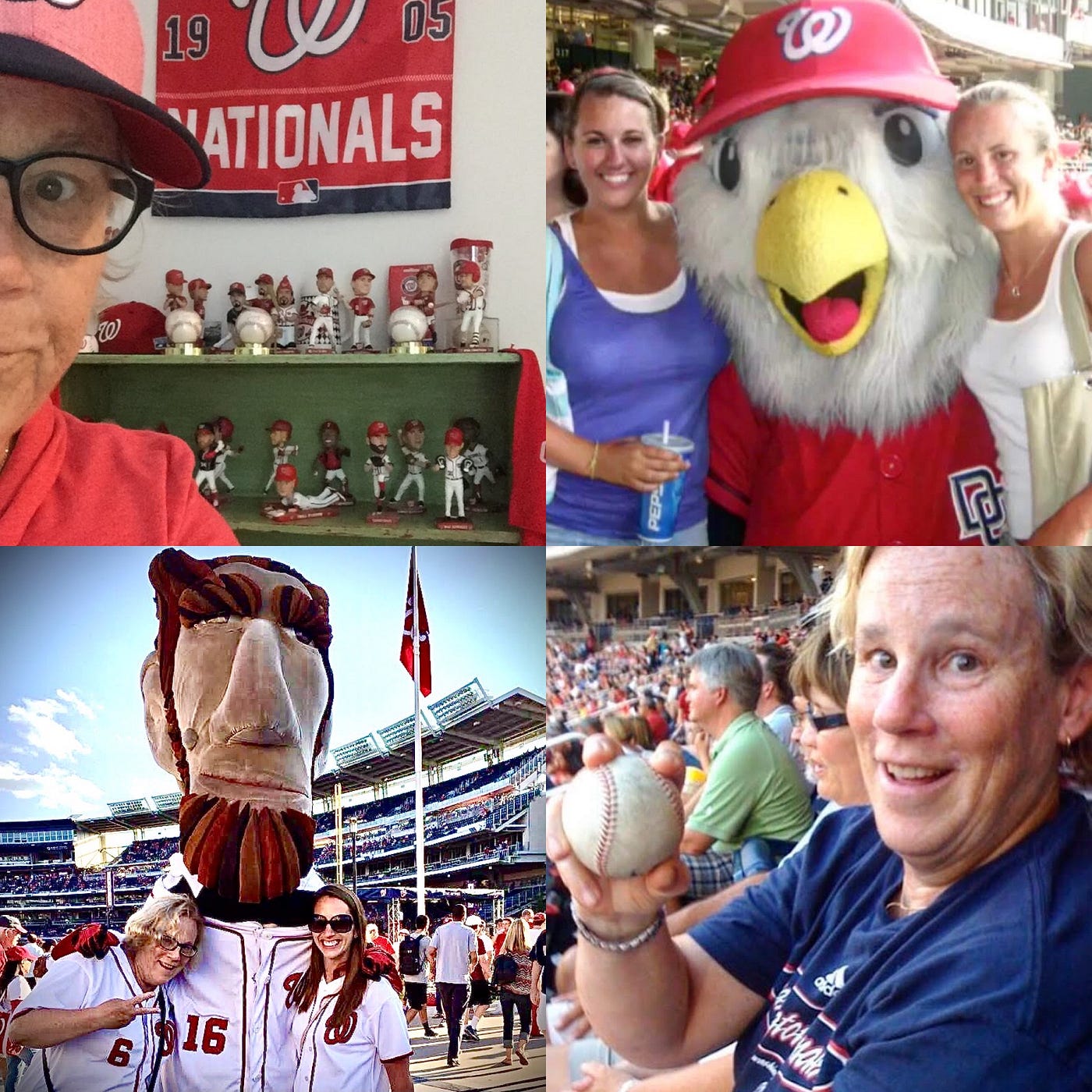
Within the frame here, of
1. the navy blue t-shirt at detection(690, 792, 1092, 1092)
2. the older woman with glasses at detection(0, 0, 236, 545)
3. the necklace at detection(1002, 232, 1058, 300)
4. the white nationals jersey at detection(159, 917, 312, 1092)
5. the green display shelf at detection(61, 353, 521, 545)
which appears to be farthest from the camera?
the green display shelf at detection(61, 353, 521, 545)

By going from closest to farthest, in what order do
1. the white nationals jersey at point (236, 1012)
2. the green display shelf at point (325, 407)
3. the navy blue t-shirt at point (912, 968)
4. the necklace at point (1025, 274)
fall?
1. the navy blue t-shirt at point (912, 968)
2. the necklace at point (1025, 274)
3. the white nationals jersey at point (236, 1012)
4. the green display shelf at point (325, 407)

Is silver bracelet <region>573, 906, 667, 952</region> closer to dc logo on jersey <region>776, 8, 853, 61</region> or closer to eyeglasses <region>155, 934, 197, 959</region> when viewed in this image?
eyeglasses <region>155, 934, 197, 959</region>

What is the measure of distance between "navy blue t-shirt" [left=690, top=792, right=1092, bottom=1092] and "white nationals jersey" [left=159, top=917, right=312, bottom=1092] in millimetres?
631

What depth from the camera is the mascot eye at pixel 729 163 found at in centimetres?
178

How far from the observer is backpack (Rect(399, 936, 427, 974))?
195 cm

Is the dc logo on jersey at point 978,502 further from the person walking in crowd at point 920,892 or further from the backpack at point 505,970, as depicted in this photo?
the backpack at point 505,970

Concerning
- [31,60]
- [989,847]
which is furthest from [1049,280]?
[31,60]

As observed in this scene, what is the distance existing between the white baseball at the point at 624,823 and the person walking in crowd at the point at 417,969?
0.34 m

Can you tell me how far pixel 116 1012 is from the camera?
192 cm

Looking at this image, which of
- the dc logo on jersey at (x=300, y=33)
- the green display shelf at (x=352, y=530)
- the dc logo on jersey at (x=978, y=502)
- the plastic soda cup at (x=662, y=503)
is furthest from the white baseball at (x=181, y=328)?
the dc logo on jersey at (x=978, y=502)

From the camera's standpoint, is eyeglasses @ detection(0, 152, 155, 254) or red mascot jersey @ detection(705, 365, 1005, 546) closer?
eyeglasses @ detection(0, 152, 155, 254)

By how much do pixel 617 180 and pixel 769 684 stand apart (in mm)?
735

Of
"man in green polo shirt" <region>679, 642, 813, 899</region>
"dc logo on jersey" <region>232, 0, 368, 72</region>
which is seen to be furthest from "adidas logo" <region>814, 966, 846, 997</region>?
"dc logo on jersey" <region>232, 0, 368, 72</region>

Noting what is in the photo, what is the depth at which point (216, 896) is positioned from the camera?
6.30 ft
